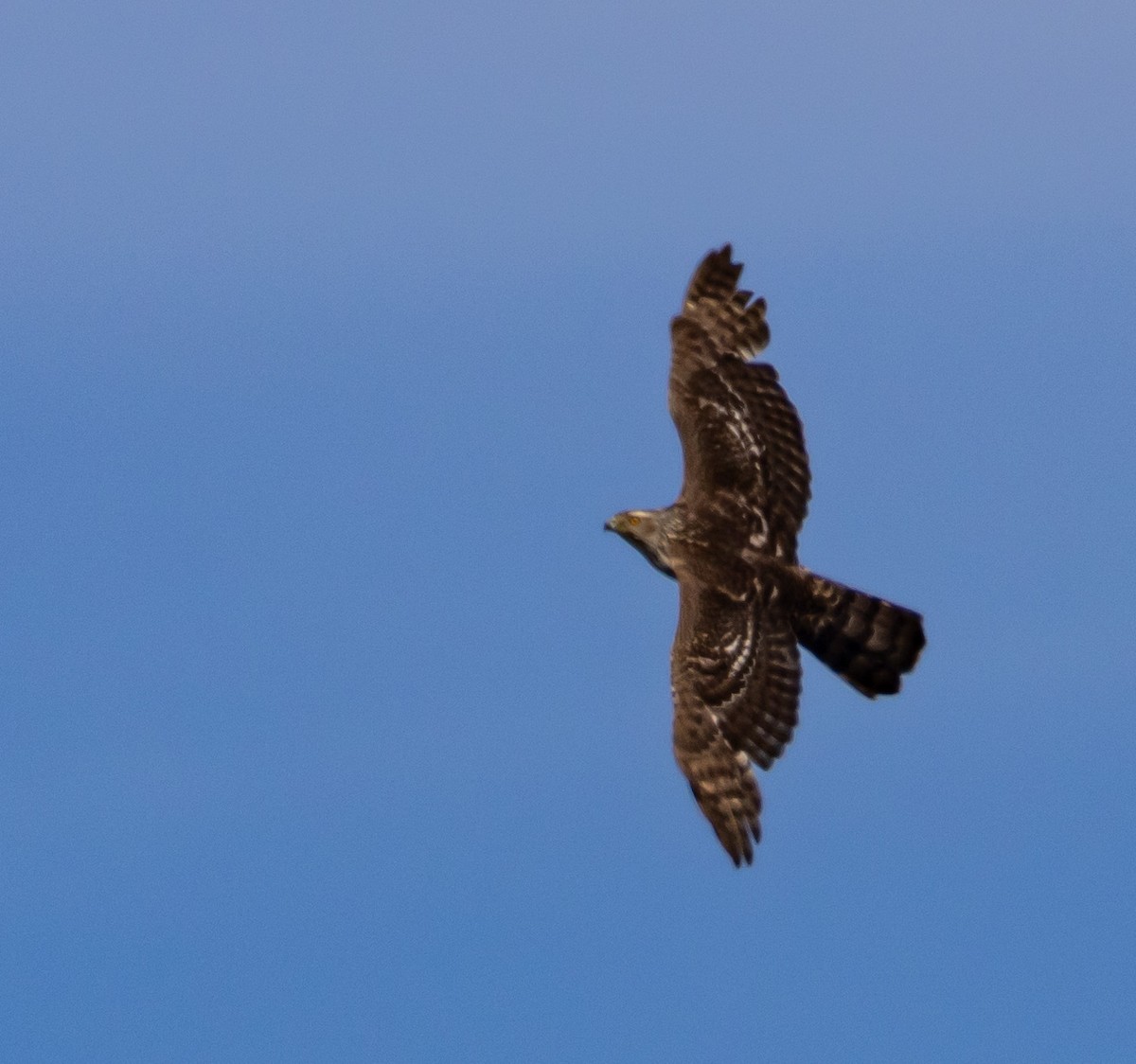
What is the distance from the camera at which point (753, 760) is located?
2512 centimetres

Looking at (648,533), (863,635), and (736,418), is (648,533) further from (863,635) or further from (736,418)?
(863,635)

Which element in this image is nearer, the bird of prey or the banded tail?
the bird of prey

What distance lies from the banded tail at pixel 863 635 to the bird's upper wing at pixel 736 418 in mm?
603

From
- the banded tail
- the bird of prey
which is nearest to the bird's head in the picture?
the bird of prey

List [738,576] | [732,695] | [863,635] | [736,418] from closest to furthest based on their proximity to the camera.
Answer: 1. [732,695]
2. [863,635]
3. [738,576]
4. [736,418]

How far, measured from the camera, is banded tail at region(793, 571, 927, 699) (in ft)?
84.6

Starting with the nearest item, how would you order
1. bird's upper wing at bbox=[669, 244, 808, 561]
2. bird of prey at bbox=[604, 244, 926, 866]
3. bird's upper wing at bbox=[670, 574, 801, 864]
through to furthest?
bird's upper wing at bbox=[670, 574, 801, 864], bird of prey at bbox=[604, 244, 926, 866], bird's upper wing at bbox=[669, 244, 808, 561]

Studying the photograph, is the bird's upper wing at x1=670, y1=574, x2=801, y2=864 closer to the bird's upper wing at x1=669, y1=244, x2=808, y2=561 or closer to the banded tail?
the banded tail

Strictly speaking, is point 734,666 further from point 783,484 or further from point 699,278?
point 699,278

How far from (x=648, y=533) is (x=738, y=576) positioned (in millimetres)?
1044

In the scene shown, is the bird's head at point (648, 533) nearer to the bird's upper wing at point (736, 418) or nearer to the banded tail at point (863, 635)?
the bird's upper wing at point (736, 418)

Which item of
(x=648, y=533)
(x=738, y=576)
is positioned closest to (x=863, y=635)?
(x=738, y=576)

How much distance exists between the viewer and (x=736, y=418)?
1043 inches

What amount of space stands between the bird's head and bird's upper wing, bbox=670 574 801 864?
354 millimetres
